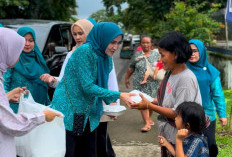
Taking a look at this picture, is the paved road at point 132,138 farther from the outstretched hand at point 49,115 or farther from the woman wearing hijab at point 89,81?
the outstretched hand at point 49,115

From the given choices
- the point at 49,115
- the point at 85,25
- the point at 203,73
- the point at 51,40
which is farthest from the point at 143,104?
the point at 51,40

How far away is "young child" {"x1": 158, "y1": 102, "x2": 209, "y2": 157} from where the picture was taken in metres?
2.37

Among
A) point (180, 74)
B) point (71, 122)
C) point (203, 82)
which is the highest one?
point (180, 74)

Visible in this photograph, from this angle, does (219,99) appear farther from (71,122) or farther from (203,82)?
(71,122)

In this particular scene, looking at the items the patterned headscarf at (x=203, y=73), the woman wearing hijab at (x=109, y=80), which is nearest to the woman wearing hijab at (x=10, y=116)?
the woman wearing hijab at (x=109, y=80)

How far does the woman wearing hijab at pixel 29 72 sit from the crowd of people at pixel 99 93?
12 millimetres

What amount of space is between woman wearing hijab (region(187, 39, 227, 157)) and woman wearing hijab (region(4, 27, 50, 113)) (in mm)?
1826

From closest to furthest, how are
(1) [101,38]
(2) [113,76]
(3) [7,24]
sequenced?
(1) [101,38] < (2) [113,76] < (3) [7,24]

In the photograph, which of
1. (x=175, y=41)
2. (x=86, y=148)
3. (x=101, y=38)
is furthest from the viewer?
(x=86, y=148)

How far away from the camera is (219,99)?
11.0 ft

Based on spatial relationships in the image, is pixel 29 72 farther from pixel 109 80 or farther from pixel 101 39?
pixel 101 39

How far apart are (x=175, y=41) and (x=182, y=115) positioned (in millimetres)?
576

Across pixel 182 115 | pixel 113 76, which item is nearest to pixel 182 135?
pixel 182 115

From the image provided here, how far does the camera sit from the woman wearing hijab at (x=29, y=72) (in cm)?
372
